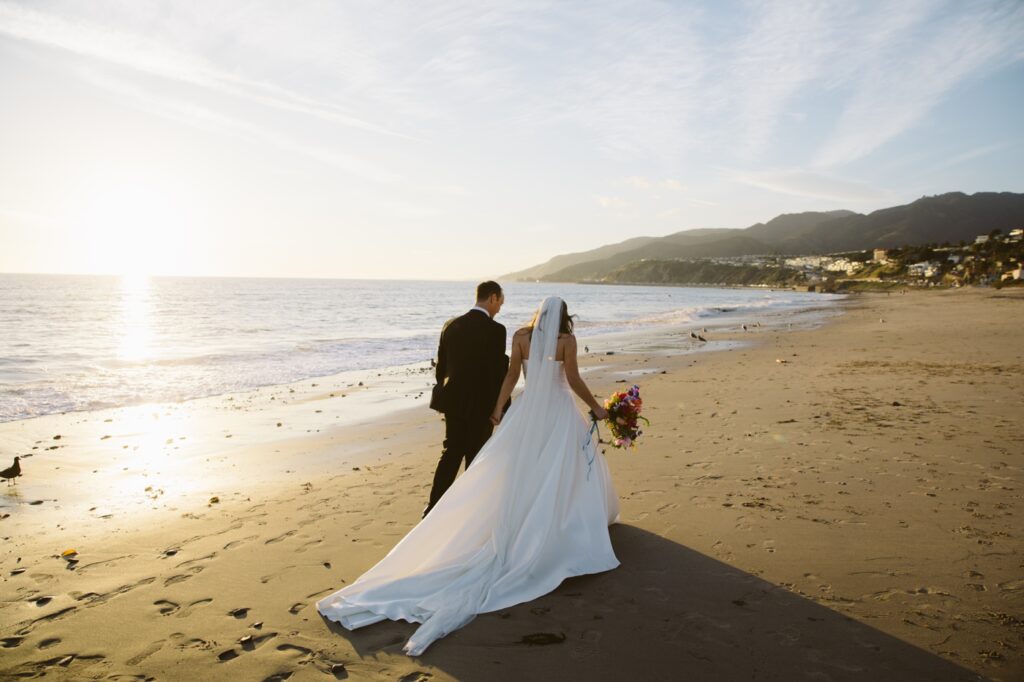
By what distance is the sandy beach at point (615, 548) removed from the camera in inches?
147

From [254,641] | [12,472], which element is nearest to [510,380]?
[254,641]

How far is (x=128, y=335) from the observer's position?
32.0 meters

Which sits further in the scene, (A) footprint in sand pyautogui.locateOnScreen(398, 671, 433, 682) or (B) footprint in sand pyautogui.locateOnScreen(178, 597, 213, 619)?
(B) footprint in sand pyautogui.locateOnScreen(178, 597, 213, 619)

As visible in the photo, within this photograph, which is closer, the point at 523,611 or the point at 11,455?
the point at 523,611

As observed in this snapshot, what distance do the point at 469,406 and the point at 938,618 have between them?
13.0ft

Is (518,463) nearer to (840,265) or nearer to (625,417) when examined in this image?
(625,417)

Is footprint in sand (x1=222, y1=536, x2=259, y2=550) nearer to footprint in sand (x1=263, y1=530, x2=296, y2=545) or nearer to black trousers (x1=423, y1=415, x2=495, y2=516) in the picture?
footprint in sand (x1=263, y1=530, x2=296, y2=545)

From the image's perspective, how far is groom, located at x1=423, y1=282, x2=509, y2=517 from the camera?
547 centimetres

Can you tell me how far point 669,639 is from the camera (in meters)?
3.89

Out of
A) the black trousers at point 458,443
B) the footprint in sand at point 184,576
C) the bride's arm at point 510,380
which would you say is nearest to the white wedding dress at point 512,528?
the bride's arm at point 510,380

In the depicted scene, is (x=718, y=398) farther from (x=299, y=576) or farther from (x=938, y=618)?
(x=299, y=576)

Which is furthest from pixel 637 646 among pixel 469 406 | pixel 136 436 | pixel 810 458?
pixel 136 436

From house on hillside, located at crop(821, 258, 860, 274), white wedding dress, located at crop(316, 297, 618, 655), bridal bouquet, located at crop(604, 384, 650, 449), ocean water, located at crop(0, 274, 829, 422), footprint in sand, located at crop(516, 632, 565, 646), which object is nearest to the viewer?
footprint in sand, located at crop(516, 632, 565, 646)

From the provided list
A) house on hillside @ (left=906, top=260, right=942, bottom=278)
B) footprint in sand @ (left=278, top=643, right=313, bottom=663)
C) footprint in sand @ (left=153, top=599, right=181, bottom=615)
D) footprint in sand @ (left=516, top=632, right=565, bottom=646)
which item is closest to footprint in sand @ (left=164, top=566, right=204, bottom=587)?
footprint in sand @ (left=153, top=599, right=181, bottom=615)
